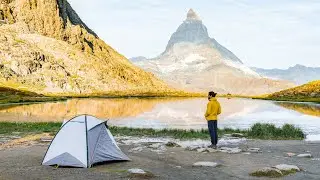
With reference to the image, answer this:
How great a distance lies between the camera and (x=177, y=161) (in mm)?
21797

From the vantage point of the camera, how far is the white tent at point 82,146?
20.2 m

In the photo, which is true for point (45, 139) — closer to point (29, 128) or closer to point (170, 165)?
point (29, 128)

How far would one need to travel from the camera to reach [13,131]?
36344 millimetres

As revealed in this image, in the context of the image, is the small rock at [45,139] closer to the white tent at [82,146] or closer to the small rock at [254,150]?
the white tent at [82,146]

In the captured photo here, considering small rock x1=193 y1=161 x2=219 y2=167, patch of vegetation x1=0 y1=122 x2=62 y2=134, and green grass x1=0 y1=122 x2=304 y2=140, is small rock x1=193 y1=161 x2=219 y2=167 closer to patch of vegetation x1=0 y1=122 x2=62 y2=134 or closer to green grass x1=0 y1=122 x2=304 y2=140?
green grass x1=0 y1=122 x2=304 y2=140

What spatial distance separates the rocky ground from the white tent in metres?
0.50

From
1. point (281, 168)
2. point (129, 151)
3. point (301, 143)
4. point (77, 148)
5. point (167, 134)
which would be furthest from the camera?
point (167, 134)

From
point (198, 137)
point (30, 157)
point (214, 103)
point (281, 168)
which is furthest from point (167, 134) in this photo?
point (281, 168)

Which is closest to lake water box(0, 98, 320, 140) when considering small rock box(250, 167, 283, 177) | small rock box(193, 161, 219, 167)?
small rock box(193, 161, 219, 167)

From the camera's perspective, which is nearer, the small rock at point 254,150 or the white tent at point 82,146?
the white tent at point 82,146

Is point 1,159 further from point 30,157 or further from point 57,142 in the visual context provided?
point 57,142

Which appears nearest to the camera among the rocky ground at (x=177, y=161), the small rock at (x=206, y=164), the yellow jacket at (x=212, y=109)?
the rocky ground at (x=177, y=161)

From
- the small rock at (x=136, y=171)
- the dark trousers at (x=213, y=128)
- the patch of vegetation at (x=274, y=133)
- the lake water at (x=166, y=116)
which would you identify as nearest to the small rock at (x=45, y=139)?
the dark trousers at (x=213, y=128)

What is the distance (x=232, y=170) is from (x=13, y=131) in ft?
72.2
